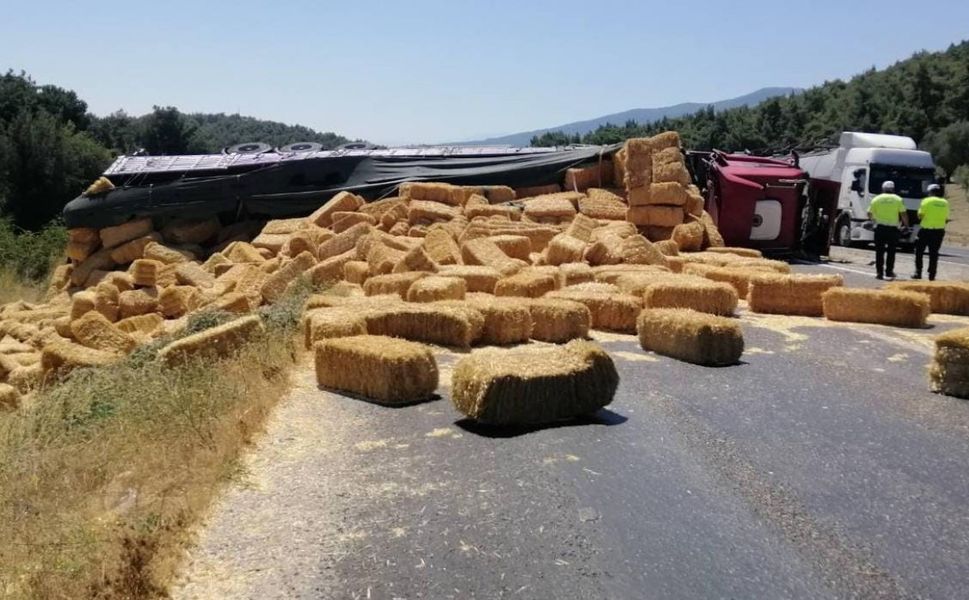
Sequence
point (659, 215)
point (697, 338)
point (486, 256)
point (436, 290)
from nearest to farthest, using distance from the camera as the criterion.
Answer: point (697, 338)
point (436, 290)
point (486, 256)
point (659, 215)

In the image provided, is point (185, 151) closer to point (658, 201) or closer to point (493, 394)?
point (658, 201)

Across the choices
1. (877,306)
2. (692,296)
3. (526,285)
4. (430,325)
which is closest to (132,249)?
(526,285)

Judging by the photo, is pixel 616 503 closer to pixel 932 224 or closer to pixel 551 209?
pixel 551 209

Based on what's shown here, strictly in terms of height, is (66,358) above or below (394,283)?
below

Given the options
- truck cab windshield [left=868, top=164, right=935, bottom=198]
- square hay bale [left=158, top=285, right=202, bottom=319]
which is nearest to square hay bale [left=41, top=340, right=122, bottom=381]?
square hay bale [left=158, top=285, right=202, bottom=319]

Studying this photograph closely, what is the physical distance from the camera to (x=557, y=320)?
9766 mm

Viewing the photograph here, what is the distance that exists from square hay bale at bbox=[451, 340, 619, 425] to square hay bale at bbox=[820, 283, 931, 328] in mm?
5286

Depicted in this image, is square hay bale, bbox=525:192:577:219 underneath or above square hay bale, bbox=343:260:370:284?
above

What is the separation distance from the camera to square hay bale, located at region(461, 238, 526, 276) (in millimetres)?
13080

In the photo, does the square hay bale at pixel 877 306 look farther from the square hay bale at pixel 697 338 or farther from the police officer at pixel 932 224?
the police officer at pixel 932 224

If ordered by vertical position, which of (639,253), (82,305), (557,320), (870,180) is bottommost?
(82,305)

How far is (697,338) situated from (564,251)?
19.7ft

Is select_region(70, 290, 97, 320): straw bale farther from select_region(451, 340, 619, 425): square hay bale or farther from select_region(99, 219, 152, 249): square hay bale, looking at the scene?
select_region(451, 340, 619, 425): square hay bale

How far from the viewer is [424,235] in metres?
16.0
